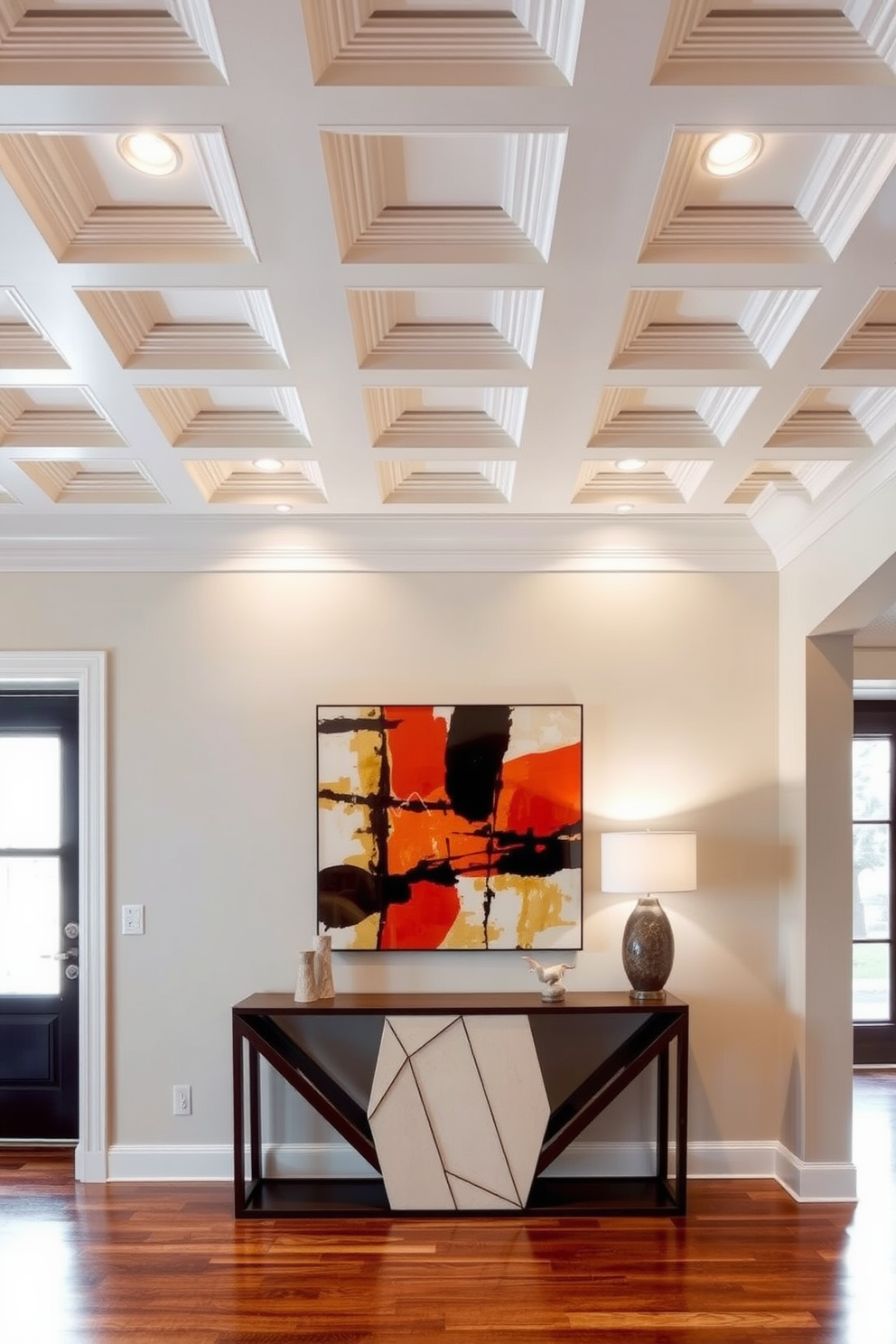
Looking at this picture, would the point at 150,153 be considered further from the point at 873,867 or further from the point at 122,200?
the point at 873,867

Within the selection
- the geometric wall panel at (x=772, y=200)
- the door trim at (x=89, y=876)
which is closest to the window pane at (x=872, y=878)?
the door trim at (x=89, y=876)

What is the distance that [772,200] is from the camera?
212cm

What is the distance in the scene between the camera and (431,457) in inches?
138

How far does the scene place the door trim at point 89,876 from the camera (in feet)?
13.8

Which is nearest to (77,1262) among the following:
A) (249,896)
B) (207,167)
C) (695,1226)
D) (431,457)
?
(249,896)

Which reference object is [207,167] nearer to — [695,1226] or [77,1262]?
[77,1262]

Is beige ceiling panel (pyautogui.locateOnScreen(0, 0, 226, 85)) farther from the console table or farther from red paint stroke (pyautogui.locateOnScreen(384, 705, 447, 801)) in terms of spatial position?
the console table

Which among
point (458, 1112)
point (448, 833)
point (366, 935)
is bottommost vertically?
point (458, 1112)

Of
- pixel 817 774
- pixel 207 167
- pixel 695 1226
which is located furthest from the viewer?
pixel 817 774

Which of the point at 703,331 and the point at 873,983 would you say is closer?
the point at 703,331

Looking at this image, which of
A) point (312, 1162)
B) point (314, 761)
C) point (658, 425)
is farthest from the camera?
point (314, 761)

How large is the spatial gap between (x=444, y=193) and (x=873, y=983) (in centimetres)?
572

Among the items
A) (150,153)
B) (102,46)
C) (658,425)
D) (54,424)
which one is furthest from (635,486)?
(102,46)

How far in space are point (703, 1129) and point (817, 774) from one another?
149cm
